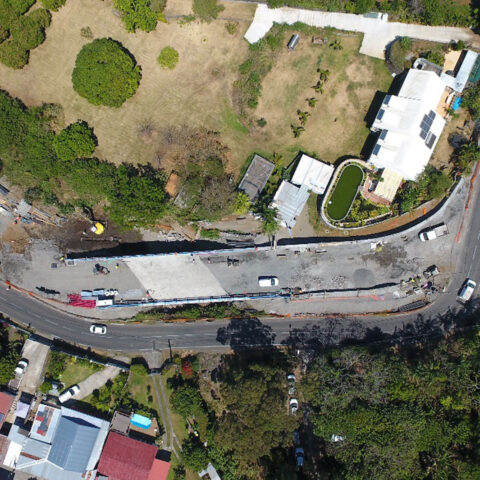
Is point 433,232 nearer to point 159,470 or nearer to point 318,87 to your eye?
point 318,87

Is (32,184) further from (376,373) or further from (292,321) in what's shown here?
(376,373)

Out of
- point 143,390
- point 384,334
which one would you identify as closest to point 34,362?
point 143,390

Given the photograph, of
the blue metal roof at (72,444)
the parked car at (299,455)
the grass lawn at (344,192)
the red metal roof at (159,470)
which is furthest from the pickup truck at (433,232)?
the blue metal roof at (72,444)

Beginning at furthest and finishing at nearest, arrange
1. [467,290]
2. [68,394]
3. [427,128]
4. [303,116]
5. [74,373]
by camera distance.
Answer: [74,373]
[68,394]
[303,116]
[467,290]
[427,128]

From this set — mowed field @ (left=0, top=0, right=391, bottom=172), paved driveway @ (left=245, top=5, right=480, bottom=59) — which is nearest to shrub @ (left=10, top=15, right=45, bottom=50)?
mowed field @ (left=0, top=0, right=391, bottom=172)

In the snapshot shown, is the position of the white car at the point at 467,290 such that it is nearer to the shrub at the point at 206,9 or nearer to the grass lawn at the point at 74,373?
the shrub at the point at 206,9

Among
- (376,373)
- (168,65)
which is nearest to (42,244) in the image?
(168,65)
